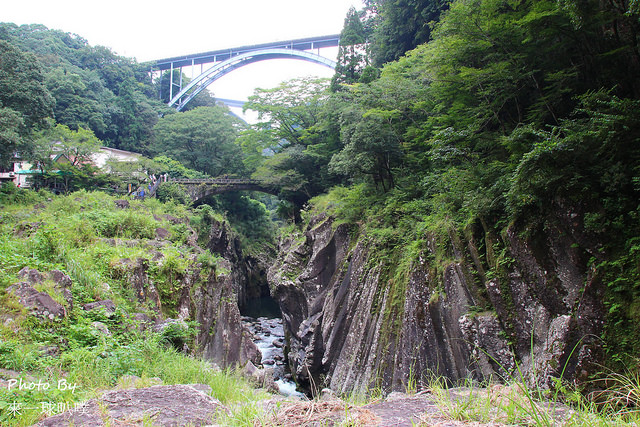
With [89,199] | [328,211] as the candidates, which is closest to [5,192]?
[89,199]

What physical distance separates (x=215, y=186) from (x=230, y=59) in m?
28.5

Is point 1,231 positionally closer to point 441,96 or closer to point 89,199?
point 89,199

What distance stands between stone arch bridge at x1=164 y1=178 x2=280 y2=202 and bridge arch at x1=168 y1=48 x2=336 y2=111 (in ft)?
80.0

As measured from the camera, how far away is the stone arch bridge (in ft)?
100

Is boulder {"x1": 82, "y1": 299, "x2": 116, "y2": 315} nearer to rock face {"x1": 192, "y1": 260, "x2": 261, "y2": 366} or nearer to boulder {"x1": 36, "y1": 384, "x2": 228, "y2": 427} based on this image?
boulder {"x1": 36, "y1": 384, "x2": 228, "y2": 427}

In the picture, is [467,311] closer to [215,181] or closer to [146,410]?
[146,410]

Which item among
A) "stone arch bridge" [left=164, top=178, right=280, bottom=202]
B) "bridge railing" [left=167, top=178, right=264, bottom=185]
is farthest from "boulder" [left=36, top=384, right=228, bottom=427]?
"bridge railing" [left=167, top=178, right=264, bottom=185]

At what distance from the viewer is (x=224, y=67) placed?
172 feet

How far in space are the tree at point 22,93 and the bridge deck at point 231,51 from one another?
3444 centimetres

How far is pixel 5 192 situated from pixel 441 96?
2474 centimetres

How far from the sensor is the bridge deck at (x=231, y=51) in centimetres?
4784

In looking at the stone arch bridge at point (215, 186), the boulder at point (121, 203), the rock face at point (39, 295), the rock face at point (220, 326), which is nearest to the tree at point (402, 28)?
the stone arch bridge at point (215, 186)

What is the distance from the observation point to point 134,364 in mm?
4707

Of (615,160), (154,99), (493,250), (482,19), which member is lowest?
(493,250)
